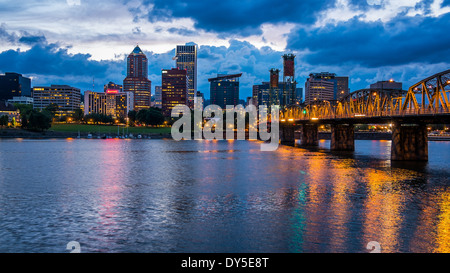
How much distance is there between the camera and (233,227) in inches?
1059

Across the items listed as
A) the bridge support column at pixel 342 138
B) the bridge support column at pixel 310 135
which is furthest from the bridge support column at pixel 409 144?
the bridge support column at pixel 310 135

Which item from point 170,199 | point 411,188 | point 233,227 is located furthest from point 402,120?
point 233,227

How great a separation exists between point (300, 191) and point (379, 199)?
8.34 metres

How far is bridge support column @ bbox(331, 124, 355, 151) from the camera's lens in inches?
5022

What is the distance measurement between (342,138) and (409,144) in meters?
44.4

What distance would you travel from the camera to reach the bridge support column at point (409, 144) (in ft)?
273

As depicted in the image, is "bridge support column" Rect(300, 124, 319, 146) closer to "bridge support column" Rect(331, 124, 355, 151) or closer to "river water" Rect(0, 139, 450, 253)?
"bridge support column" Rect(331, 124, 355, 151)

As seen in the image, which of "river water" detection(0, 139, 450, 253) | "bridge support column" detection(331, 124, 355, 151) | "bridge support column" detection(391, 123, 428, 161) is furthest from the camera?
"bridge support column" detection(331, 124, 355, 151)

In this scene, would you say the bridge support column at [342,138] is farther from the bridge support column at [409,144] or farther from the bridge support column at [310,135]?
the bridge support column at [409,144]

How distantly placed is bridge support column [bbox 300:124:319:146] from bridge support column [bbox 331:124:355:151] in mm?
37398

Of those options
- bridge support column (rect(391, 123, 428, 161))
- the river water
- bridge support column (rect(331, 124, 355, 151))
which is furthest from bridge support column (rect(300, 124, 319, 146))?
the river water

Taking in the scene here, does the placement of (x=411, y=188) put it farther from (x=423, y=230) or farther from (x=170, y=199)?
(x=170, y=199)

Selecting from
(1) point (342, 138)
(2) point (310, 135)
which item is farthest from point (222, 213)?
(2) point (310, 135)
